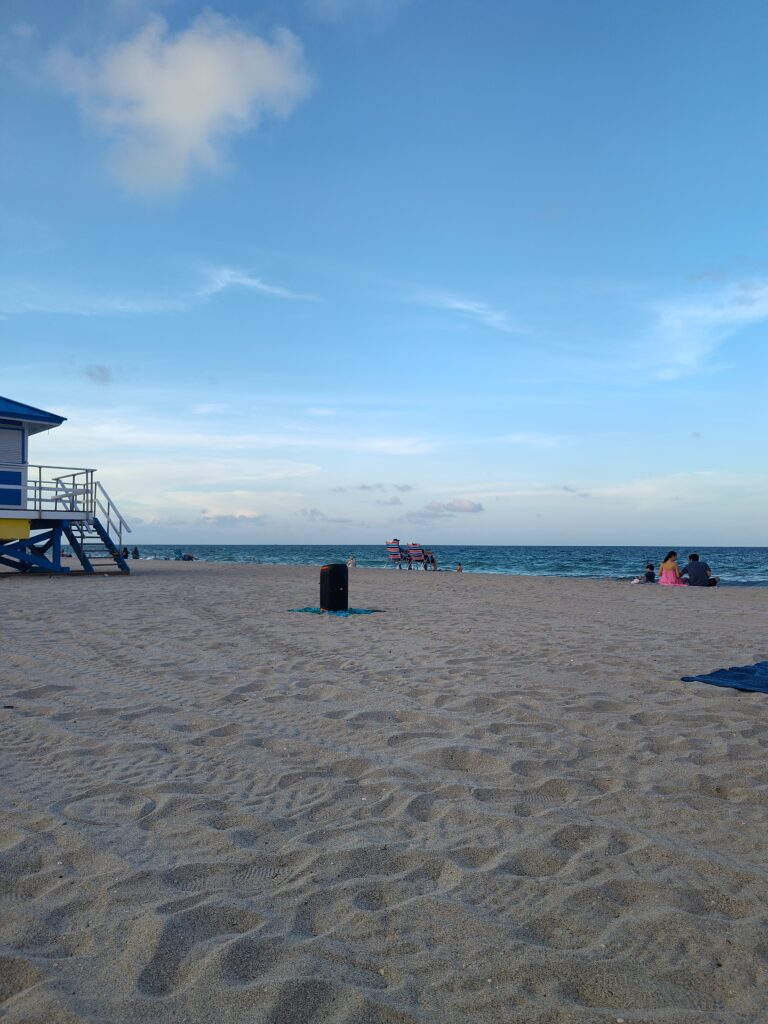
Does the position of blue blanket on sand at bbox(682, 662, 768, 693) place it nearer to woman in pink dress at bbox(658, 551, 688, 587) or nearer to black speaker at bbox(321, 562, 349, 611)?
black speaker at bbox(321, 562, 349, 611)

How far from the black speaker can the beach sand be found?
4634mm

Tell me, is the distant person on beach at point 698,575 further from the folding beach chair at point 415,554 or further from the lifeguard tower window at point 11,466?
the lifeguard tower window at point 11,466

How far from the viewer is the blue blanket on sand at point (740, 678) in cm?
636

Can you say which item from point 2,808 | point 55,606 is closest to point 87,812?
point 2,808

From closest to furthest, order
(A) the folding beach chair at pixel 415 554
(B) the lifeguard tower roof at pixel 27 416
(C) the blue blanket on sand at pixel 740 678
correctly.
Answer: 1. (C) the blue blanket on sand at pixel 740 678
2. (B) the lifeguard tower roof at pixel 27 416
3. (A) the folding beach chair at pixel 415 554

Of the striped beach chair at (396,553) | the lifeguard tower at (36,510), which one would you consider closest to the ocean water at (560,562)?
the striped beach chair at (396,553)

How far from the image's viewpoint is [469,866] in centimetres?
315

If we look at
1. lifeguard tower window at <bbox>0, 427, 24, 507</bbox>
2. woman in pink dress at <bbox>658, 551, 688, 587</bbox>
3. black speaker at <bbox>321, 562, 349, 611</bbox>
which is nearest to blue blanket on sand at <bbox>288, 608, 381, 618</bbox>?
black speaker at <bbox>321, 562, 349, 611</bbox>

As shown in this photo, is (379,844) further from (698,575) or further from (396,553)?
(396,553)

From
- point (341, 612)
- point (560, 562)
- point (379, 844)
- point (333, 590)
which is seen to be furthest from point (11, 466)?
point (560, 562)

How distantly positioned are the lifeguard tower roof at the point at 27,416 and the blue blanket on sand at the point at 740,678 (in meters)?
19.7

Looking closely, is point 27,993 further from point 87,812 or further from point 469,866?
point 469,866

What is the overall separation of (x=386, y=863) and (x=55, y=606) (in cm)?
1098

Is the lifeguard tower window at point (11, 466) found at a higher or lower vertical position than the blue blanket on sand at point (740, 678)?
higher
